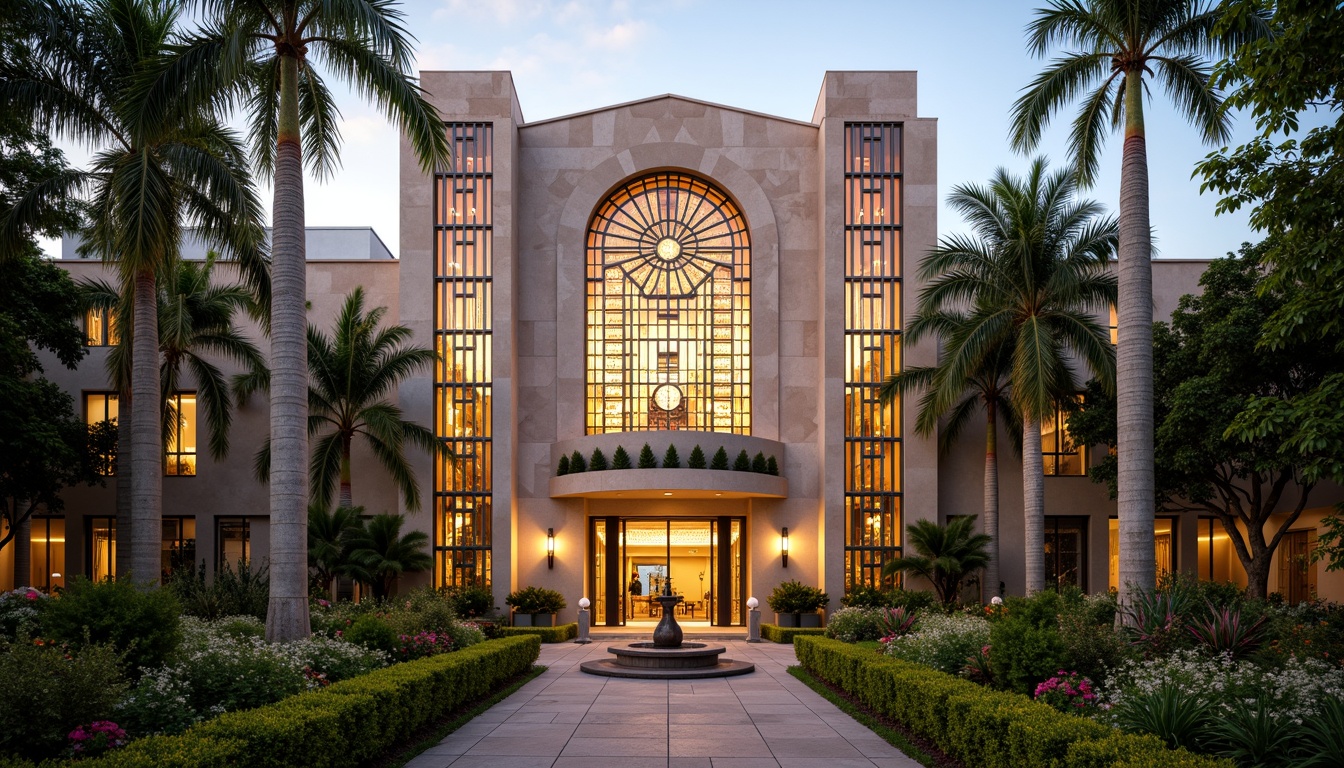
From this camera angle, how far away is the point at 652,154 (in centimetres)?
3066

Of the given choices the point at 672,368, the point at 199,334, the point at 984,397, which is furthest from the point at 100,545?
the point at 984,397

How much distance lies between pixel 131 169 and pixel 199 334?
436 inches

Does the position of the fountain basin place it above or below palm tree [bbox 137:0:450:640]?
below

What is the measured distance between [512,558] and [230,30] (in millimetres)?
16900

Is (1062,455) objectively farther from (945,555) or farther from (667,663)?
(667,663)

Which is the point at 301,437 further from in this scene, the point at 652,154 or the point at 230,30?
the point at 652,154

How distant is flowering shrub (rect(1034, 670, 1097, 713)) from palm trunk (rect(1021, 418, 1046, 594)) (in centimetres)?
1344

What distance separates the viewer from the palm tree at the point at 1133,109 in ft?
47.9

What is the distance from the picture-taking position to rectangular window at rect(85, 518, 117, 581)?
2945 cm

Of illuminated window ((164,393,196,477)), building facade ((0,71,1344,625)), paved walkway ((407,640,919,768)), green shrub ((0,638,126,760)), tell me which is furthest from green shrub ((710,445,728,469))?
green shrub ((0,638,126,760))

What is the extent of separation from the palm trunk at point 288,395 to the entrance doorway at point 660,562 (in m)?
16.7

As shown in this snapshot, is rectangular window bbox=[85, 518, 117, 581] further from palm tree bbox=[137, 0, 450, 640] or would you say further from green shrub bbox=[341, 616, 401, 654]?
palm tree bbox=[137, 0, 450, 640]

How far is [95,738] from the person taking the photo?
824cm

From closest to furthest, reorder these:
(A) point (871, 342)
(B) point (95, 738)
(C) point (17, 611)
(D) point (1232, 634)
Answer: (B) point (95, 738) < (D) point (1232, 634) < (C) point (17, 611) < (A) point (871, 342)
